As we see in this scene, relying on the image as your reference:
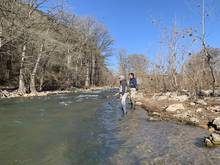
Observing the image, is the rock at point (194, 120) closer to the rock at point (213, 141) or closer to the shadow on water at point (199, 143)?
the shadow on water at point (199, 143)

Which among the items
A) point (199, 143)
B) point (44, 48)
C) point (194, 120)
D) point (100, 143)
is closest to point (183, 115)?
point (194, 120)

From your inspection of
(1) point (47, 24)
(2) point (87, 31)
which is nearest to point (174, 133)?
(1) point (47, 24)

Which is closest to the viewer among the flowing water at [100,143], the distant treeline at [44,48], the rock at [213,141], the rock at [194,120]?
the flowing water at [100,143]

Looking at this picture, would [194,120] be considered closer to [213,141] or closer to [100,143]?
[213,141]

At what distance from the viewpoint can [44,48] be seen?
39.3 m

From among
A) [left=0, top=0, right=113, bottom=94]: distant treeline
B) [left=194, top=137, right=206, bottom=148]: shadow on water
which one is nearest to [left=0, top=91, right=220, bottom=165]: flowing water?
[left=194, top=137, right=206, bottom=148]: shadow on water

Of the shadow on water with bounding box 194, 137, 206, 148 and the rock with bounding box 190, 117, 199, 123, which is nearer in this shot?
the shadow on water with bounding box 194, 137, 206, 148

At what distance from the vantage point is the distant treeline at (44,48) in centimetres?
2966

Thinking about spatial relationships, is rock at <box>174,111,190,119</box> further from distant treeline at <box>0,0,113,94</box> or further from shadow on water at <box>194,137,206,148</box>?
distant treeline at <box>0,0,113,94</box>

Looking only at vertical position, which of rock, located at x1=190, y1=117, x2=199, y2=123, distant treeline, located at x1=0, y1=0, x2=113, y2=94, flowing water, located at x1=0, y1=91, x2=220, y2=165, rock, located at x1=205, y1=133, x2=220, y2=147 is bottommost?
flowing water, located at x1=0, y1=91, x2=220, y2=165

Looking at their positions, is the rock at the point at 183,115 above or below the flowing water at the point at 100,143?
above

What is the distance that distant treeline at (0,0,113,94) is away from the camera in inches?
1168

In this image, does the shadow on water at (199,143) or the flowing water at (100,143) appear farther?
the shadow on water at (199,143)

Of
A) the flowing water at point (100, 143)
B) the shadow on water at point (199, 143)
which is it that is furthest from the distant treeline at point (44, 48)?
the shadow on water at point (199, 143)
